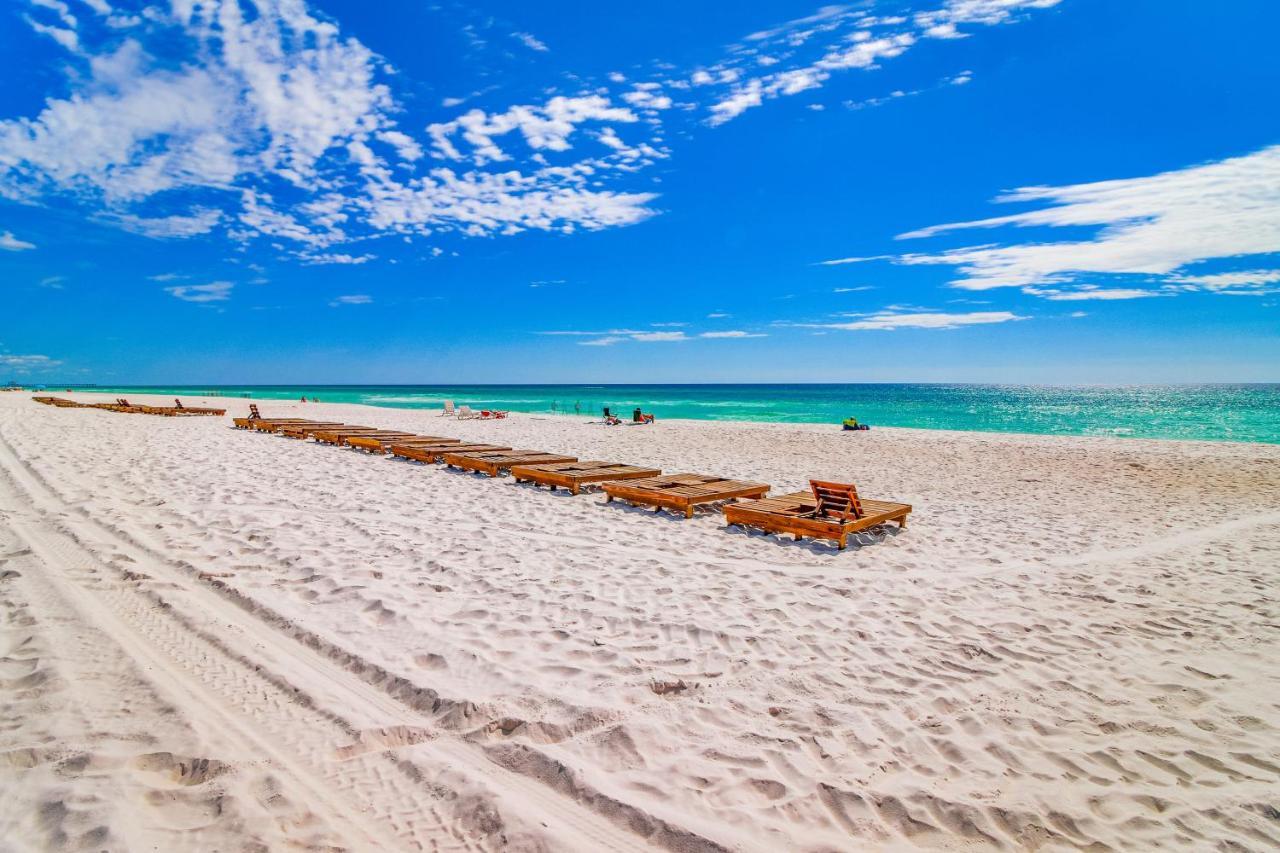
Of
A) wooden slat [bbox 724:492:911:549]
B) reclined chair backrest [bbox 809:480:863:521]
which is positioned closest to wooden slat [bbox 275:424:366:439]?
wooden slat [bbox 724:492:911:549]

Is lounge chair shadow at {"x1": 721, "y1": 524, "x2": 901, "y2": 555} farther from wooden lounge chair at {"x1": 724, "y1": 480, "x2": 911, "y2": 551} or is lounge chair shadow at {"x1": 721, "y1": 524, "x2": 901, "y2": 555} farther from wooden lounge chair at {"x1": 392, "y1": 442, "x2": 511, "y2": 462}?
wooden lounge chair at {"x1": 392, "y1": 442, "x2": 511, "y2": 462}

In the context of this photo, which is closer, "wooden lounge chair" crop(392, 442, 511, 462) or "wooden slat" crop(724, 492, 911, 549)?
"wooden slat" crop(724, 492, 911, 549)

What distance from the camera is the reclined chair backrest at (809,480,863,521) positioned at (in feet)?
26.4

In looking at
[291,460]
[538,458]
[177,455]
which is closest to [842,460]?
→ [538,458]

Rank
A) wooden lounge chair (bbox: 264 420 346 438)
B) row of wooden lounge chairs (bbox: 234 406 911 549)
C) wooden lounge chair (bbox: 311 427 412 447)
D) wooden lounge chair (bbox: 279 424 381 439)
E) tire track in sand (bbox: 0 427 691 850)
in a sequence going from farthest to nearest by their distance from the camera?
wooden lounge chair (bbox: 264 420 346 438) → wooden lounge chair (bbox: 279 424 381 439) → wooden lounge chair (bbox: 311 427 412 447) → row of wooden lounge chairs (bbox: 234 406 911 549) → tire track in sand (bbox: 0 427 691 850)

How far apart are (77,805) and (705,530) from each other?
6758 mm

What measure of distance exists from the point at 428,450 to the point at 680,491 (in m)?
7.06

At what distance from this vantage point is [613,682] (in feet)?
13.4

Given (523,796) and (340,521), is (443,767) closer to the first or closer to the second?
(523,796)

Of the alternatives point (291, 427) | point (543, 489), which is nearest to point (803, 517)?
point (543, 489)

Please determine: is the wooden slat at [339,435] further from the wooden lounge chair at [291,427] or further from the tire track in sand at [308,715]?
the tire track in sand at [308,715]

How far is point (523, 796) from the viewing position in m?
2.98

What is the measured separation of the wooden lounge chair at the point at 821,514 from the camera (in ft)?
25.4

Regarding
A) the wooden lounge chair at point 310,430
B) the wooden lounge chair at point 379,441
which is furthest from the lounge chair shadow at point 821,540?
the wooden lounge chair at point 310,430
